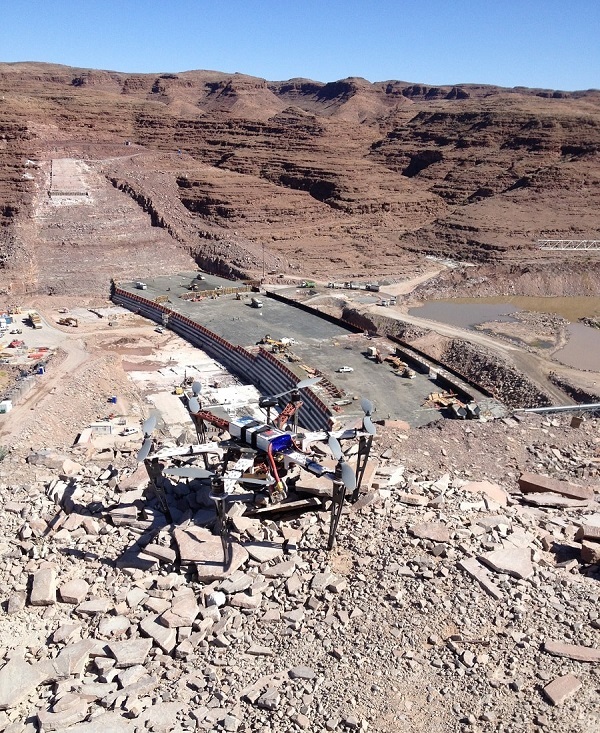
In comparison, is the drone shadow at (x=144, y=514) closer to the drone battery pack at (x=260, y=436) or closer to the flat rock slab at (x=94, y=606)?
the flat rock slab at (x=94, y=606)

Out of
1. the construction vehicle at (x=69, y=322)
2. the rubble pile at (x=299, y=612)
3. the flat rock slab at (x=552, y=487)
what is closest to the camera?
the rubble pile at (x=299, y=612)

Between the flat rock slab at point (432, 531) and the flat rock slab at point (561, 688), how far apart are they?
390 centimetres

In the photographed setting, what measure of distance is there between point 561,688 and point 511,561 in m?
3.15

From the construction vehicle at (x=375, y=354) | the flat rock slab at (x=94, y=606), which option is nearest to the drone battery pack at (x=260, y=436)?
the flat rock slab at (x=94, y=606)

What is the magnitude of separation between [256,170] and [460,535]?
77334 mm

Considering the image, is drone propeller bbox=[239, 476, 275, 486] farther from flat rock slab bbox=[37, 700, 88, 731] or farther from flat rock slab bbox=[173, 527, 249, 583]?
flat rock slab bbox=[37, 700, 88, 731]

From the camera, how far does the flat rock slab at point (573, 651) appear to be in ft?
36.7

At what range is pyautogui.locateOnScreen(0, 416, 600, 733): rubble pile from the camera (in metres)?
10.6

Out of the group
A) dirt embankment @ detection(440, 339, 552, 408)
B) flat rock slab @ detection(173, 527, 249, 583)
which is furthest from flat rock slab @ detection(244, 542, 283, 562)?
dirt embankment @ detection(440, 339, 552, 408)

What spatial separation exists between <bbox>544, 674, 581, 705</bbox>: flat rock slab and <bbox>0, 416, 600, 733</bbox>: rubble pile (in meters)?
0.03

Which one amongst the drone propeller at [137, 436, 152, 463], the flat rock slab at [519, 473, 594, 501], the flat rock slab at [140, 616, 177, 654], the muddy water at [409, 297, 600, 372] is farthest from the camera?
the muddy water at [409, 297, 600, 372]

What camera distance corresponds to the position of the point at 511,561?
13.5 m

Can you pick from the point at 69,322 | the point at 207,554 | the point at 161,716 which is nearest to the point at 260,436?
the point at 207,554

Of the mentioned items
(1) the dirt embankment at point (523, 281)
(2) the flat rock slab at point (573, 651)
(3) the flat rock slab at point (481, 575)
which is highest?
(3) the flat rock slab at point (481, 575)
